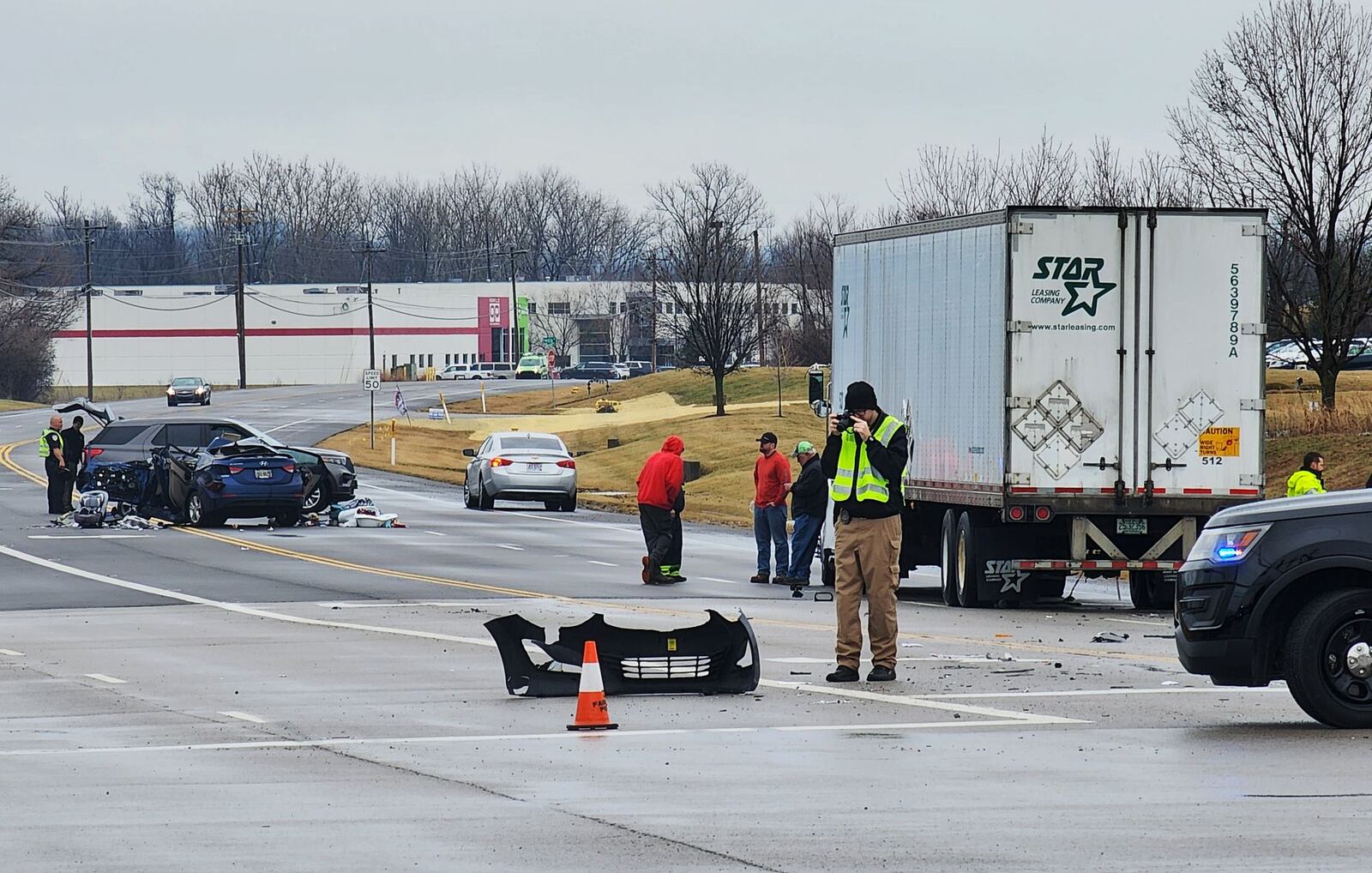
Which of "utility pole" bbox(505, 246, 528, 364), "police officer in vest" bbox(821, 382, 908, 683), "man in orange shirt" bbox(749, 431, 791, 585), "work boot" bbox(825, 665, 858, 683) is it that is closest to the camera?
"police officer in vest" bbox(821, 382, 908, 683)

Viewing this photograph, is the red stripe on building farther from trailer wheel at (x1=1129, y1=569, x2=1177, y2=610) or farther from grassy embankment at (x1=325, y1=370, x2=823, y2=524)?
trailer wheel at (x1=1129, y1=569, x2=1177, y2=610)

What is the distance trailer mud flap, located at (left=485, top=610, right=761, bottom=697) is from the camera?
12703 mm

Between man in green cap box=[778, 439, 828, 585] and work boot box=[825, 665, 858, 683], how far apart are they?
31.5 ft

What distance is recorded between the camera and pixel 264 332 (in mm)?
148750

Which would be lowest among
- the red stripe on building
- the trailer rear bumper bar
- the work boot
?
the work boot

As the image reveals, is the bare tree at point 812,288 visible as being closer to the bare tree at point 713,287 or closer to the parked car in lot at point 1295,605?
the bare tree at point 713,287

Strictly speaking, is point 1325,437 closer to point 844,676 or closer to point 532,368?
point 844,676

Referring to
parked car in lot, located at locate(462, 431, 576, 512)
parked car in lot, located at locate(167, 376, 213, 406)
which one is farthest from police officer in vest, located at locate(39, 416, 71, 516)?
parked car in lot, located at locate(167, 376, 213, 406)

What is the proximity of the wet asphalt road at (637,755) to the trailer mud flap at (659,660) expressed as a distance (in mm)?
236

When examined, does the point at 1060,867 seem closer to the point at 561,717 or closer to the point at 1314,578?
the point at 1314,578

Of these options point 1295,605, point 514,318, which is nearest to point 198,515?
point 1295,605

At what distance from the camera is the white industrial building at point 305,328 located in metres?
148

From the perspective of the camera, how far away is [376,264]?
170 metres

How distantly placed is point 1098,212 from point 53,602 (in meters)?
11.2
